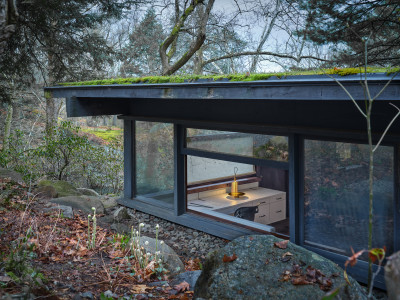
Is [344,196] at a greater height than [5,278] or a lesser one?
greater

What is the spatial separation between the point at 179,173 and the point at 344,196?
3.23 metres

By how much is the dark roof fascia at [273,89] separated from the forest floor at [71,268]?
2.10 meters

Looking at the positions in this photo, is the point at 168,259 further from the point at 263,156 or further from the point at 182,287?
the point at 263,156

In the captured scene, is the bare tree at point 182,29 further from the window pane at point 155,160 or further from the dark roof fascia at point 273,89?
the dark roof fascia at point 273,89

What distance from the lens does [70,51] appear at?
11523mm

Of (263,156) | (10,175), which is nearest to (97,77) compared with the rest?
(10,175)

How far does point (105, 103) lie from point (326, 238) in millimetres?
4973

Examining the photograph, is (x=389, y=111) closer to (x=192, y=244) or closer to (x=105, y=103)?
(x=192, y=244)

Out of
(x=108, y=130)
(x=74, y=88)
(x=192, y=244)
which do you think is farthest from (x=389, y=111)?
(x=108, y=130)

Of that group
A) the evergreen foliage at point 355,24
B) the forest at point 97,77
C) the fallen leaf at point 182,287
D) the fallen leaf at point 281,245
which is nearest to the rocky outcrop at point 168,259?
the forest at point 97,77

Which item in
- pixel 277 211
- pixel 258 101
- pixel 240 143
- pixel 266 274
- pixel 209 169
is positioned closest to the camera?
pixel 266 274

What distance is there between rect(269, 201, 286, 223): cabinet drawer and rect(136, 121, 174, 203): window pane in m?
1.93

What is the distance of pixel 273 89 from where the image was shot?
423 cm

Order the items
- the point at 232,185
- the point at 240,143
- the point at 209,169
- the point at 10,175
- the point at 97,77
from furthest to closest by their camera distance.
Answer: the point at 97,77, the point at 10,175, the point at 232,185, the point at 209,169, the point at 240,143
